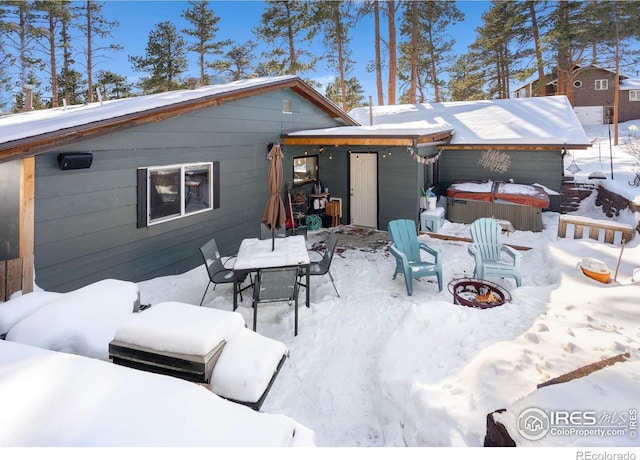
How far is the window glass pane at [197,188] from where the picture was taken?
6.37 metres

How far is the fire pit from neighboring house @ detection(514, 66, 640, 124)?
89.4 ft

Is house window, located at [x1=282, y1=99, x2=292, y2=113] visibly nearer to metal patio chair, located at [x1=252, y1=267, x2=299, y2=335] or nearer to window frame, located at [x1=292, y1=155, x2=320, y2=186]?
window frame, located at [x1=292, y1=155, x2=320, y2=186]

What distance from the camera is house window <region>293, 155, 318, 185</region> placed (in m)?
9.28

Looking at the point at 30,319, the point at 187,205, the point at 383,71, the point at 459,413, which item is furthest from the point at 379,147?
the point at 383,71

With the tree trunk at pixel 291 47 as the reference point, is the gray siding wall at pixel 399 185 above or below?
below

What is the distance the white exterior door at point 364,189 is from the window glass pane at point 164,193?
15.6 ft

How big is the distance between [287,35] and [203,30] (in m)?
5.25

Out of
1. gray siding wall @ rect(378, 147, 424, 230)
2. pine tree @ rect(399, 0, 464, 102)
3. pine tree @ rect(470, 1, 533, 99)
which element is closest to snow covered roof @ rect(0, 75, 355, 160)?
gray siding wall @ rect(378, 147, 424, 230)

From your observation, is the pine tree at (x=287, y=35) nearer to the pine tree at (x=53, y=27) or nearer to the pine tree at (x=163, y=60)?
the pine tree at (x=163, y=60)

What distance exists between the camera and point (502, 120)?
12688 mm

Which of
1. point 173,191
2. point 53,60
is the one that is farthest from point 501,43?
point 53,60

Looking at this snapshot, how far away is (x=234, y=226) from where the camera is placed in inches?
293

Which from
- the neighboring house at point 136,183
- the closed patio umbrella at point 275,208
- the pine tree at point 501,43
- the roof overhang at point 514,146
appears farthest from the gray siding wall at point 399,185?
the pine tree at point 501,43

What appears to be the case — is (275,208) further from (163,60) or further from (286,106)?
(163,60)
